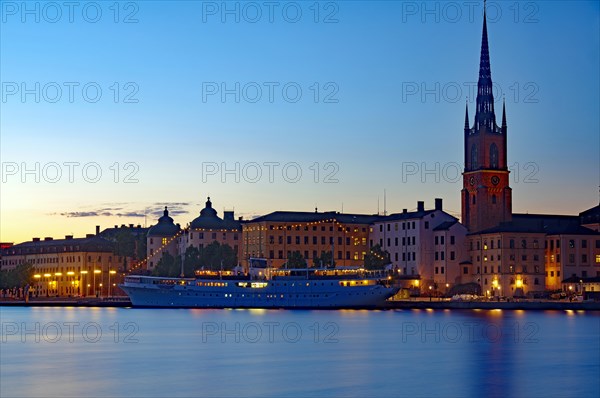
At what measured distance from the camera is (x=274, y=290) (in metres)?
128

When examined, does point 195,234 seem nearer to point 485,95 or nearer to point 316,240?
point 316,240

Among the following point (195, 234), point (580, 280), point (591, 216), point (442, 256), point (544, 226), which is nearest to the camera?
point (580, 280)

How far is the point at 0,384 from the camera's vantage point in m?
52.4

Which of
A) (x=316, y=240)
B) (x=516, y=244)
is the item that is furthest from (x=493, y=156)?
(x=316, y=240)

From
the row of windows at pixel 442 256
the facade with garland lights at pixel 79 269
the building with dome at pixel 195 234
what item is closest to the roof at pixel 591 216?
the row of windows at pixel 442 256

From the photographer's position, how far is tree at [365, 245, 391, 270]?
5308 inches

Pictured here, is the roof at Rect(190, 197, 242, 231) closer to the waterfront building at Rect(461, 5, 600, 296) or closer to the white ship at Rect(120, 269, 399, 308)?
the white ship at Rect(120, 269, 399, 308)

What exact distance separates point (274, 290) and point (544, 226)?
35.5 m

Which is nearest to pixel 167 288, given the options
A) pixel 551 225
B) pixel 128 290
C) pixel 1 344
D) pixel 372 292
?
pixel 128 290

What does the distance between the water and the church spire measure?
2376 inches

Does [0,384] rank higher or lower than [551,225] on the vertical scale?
lower

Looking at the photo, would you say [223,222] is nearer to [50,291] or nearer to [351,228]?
[351,228]

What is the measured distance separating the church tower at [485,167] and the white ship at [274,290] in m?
26.2

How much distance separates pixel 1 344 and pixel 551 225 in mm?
84060
